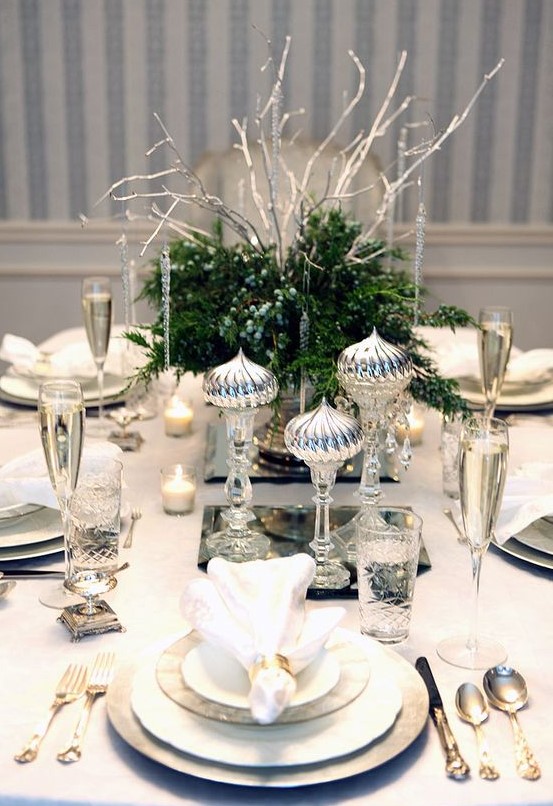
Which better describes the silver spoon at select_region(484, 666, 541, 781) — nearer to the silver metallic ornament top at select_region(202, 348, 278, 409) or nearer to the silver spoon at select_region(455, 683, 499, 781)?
the silver spoon at select_region(455, 683, 499, 781)

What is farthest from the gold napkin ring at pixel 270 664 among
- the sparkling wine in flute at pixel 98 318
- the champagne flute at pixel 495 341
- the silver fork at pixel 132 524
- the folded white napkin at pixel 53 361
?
the folded white napkin at pixel 53 361

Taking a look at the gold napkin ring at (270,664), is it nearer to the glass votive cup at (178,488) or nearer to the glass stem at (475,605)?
the glass stem at (475,605)

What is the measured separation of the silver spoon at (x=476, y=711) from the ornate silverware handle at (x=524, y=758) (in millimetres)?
23

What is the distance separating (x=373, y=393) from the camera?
1.31 m

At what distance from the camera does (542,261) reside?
3537mm

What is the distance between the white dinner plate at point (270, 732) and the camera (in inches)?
32.5

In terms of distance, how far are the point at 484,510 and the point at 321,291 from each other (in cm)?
65

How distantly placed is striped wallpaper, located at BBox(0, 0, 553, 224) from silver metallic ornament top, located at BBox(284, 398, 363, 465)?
2352mm

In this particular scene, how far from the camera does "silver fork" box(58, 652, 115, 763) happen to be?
86cm

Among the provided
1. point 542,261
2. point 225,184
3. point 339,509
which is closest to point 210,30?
point 225,184

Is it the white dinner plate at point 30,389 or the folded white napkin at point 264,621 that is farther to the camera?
the white dinner plate at point 30,389

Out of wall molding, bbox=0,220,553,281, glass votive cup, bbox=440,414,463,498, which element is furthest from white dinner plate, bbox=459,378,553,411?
wall molding, bbox=0,220,553,281

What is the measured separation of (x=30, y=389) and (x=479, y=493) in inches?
46.6

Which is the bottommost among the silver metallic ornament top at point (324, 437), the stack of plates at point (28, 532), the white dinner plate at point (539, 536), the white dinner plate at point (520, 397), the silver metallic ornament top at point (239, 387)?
the stack of plates at point (28, 532)
